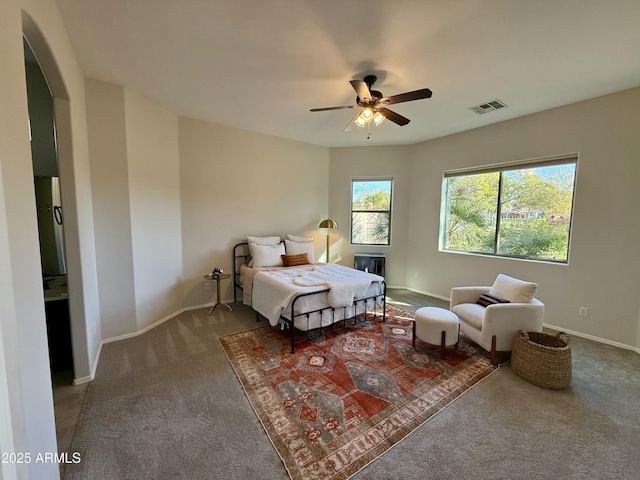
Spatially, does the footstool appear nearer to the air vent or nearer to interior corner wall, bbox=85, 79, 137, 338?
the air vent

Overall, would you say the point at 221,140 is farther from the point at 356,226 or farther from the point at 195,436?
the point at 195,436

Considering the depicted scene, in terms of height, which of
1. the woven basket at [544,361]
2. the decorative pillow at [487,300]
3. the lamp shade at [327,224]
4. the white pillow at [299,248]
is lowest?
the woven basket at [544,361]

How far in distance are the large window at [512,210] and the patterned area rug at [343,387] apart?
192 centimetres

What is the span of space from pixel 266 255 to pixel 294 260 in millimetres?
469

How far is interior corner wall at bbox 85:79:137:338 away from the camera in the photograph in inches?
110

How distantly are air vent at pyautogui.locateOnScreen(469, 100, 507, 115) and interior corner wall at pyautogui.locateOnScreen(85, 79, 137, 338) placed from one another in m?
4.33

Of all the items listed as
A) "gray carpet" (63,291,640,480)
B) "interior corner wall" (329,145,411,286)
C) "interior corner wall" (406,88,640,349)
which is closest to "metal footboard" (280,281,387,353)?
"gray carpet" (63,291,640,480)

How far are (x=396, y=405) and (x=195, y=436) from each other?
4.88 feet

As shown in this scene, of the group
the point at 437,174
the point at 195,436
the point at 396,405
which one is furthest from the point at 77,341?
the point at 437,174

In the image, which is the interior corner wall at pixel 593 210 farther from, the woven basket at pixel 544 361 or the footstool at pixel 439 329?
the footstool at pixel 439 329

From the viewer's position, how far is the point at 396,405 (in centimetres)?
207

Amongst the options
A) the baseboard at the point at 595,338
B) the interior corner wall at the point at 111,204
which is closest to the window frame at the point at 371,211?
the baseboard at the point at 595,338

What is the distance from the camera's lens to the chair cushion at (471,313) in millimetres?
2831

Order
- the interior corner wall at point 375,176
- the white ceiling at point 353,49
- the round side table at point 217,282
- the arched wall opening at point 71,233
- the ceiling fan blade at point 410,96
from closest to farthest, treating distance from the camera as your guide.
→ the white ceiling at point 353,49
the arched wall opening at point 71,233
the ceiling fan blade at point 410,96
the round side table at point 217,282
the interior corner wall at point 375,176
